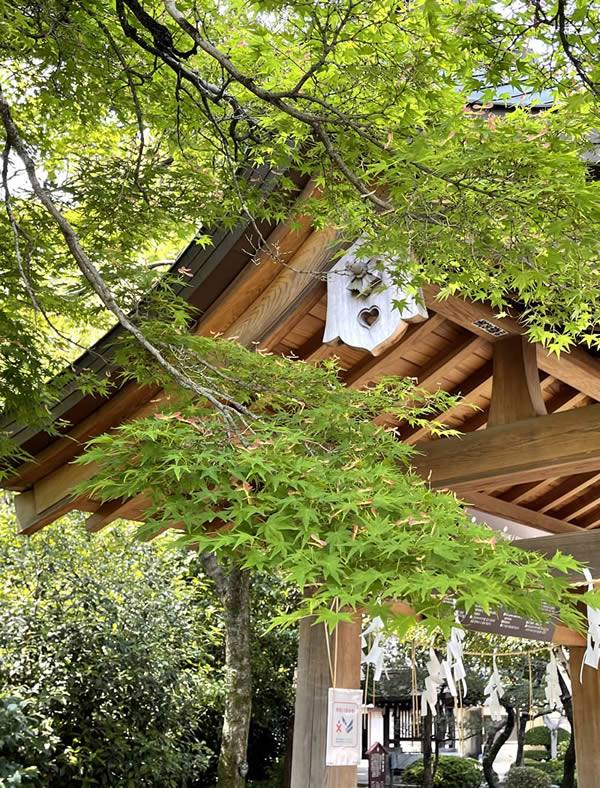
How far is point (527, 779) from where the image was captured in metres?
10.3

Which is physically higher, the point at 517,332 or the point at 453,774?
the point at 517,332

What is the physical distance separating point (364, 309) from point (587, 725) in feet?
13.4

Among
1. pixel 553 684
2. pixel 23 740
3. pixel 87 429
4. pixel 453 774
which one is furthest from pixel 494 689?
pixel 453 774

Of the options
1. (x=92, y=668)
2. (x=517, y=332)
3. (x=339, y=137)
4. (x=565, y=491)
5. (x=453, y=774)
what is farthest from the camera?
(x=453, y=774)

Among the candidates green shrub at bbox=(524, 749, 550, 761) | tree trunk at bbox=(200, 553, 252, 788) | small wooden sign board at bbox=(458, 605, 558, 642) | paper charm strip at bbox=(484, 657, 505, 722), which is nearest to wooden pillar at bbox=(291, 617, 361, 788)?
small wooden sign board at bbox=(458, 605, 558, 642)

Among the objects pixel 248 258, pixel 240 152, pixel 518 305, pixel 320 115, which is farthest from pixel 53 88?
pixel 518 305

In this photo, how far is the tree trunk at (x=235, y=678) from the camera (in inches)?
291

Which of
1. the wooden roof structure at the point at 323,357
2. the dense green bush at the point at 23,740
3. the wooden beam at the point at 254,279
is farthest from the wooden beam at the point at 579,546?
the dense green bush at the point at 23,740

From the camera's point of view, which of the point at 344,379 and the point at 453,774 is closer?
the point at 344,379

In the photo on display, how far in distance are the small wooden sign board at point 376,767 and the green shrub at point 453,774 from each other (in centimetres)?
390

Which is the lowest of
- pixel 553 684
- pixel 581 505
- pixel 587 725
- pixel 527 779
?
pixel 527 779

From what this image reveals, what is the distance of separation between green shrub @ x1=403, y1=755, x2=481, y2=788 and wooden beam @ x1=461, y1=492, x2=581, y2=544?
7.23 metres

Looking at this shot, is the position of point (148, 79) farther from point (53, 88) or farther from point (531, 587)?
point (531, 587)

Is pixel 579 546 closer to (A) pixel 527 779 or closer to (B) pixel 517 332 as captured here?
(B) pixel 517 332
